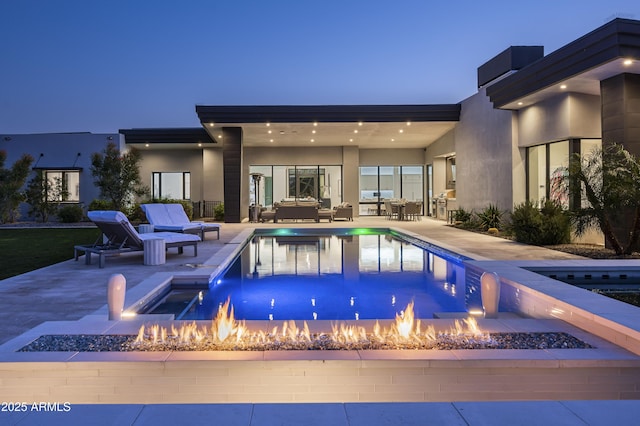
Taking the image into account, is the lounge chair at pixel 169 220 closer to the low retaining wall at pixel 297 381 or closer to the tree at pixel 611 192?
the tree at pixel 611 192

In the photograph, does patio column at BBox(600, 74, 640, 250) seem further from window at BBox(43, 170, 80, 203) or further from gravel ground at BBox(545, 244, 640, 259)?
window at BBox(43, 170, 80, 203)

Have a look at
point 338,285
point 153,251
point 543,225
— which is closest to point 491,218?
point 543,225

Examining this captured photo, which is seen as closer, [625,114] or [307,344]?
[307,344]

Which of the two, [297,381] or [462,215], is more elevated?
[462,215]

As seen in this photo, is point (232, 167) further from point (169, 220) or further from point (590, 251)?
point (590, 251)

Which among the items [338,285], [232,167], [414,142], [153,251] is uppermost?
[414,142]

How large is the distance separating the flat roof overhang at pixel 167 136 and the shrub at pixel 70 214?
3.57 meters

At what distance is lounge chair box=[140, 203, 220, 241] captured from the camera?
34.9 feet

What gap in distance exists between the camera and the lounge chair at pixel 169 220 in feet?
34.9

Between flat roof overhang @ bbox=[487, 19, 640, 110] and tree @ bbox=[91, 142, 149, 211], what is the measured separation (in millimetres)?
13180

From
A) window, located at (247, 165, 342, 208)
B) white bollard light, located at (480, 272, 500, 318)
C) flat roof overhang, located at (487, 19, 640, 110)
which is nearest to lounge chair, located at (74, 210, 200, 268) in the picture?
white bollard light, located at (480, 272, 500, 318)

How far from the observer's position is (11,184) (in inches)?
712

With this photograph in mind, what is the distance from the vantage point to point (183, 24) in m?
30.5

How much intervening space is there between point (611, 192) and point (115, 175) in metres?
16.1
